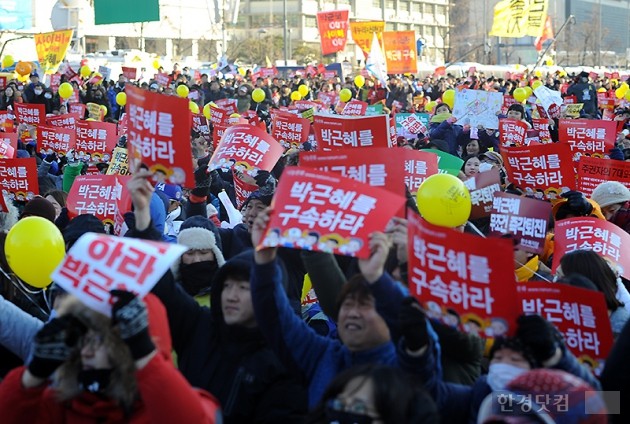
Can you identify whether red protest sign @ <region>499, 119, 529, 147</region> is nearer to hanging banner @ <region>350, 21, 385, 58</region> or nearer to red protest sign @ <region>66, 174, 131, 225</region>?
red protest sign @ <region>66, 174, 131, 225</region>

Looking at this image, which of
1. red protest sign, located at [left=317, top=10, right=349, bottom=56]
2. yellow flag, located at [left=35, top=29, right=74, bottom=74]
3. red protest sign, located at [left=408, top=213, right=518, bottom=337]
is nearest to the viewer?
red protest sign, located at [left=408, top=213, right=518, bottom=337]

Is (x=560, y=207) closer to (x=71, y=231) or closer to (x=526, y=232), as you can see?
(x=526, y=232)

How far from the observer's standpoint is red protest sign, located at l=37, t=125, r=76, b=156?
10812mm

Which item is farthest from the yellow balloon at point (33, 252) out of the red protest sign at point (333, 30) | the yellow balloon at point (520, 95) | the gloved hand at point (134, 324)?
the red protest sign at point (333, 30)

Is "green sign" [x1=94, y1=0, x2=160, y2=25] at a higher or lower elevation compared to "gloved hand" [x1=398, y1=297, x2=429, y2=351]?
higher

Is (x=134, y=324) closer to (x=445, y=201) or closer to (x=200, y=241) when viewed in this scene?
(x=200, y=241)

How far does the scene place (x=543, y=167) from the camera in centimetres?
723

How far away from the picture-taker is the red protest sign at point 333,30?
31.2 metres

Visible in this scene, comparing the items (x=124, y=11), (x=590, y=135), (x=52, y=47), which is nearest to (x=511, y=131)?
(x=590, y=135)

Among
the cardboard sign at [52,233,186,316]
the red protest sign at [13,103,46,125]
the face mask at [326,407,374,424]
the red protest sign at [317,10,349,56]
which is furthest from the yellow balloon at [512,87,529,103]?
the face mask at [326,407,374,424]

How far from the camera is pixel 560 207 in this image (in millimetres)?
6645

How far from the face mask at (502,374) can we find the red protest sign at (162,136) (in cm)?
157

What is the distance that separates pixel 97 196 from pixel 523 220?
296cm

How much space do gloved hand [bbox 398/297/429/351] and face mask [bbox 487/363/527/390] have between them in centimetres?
23
